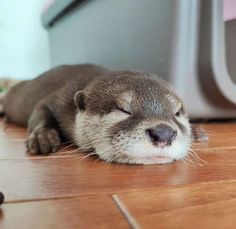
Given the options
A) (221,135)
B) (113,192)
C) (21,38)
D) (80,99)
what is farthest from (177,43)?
(21,38)

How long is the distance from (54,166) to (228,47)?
1156mm

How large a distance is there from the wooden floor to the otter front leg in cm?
3

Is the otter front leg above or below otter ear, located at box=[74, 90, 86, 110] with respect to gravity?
below

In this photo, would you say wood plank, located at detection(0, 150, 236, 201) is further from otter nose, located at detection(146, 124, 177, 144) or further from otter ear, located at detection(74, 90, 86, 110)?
otter ear, located at detection(74, 90, 86, 110)

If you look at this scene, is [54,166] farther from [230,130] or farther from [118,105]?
[230,130]

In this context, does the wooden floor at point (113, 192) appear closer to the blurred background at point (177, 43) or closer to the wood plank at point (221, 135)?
the wood plank at point (221, 135)

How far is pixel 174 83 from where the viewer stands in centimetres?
180

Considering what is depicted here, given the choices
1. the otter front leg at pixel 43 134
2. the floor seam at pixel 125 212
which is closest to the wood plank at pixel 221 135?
the otter front leg at pixel 43 134

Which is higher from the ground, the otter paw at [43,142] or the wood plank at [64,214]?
the wood plank at [64,214]

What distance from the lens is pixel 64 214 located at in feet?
2.34

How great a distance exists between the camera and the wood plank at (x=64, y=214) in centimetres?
67

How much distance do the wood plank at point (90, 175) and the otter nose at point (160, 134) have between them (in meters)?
0.07

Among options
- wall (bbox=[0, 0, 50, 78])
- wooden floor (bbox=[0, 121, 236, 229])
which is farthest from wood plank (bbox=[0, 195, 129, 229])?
wall (bbox=[0, 0, 50, 78])

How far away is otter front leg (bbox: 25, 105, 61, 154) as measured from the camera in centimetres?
128
